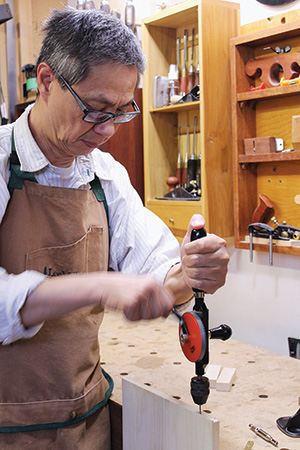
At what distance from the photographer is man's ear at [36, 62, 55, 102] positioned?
1190 mm

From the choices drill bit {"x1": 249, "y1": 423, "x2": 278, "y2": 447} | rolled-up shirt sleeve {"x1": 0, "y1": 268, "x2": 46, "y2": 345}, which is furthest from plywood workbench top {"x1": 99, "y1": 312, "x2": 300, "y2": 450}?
rolled-up shirt sleeve {"x1": 0, "y1": 268, "x2": 46, "y2": 345}

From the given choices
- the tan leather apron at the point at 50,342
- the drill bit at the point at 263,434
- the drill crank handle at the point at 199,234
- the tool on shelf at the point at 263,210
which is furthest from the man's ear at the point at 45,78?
the tool on shelf at the point at 263,210

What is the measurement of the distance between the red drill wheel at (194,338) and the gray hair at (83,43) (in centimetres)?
59

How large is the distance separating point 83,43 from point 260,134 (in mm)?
1415

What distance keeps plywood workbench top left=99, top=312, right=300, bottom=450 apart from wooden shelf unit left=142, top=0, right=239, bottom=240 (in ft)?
1.97

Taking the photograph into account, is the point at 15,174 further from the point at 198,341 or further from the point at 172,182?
the point at 172,182

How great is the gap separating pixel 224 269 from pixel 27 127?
2.00 feet

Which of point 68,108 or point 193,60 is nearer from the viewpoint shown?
point 68,108

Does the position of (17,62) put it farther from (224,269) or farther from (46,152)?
(224,269)

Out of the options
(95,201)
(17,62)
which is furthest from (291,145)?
(17,62)

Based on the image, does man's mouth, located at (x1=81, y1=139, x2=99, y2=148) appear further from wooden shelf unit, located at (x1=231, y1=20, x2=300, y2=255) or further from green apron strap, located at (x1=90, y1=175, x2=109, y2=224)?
wooden shelf unit, located at (x1=231, y1=20, x2=300, y2=255)

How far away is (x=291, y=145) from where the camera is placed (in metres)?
2.24

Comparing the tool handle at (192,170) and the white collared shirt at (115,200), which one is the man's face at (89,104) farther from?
the tool handle at (192,170)

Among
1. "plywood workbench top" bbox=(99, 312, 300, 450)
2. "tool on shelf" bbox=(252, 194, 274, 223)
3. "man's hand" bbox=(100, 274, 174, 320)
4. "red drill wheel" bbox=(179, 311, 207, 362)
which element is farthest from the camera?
"tool on shelf" bbox=(252, 194, 274, 223)
